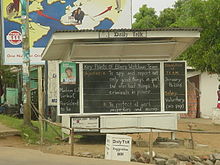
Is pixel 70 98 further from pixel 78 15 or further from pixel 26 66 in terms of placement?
pixel 78 15

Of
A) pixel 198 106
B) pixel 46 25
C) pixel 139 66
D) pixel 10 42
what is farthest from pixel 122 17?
pixel 139 66

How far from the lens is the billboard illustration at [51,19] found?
21156 millimetres

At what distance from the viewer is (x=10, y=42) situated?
21.3 meters

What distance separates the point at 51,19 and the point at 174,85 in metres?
10.8

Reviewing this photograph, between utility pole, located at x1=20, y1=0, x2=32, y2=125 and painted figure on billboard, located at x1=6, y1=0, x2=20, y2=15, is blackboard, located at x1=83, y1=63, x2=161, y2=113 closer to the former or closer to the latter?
utility pole, located at x1=20, y1=0, x2=32, y2=125

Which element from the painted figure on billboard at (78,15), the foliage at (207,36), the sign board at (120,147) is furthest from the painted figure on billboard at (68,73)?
the painted figure on billboard at (78,15)

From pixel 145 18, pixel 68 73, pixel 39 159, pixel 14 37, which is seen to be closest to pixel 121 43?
pixel 68 73

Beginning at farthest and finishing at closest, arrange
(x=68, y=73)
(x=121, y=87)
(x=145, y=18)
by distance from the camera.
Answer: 1. (x=145, y=18)
2. (x=121, y=87)
3. (x=68, y=73)

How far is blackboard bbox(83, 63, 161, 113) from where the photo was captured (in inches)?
487

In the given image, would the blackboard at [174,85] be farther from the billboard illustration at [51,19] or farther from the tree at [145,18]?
the tree at [145,18]

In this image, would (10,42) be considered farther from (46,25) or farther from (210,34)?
(210,34)

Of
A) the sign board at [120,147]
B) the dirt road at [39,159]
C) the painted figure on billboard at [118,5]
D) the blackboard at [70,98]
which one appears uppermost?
the painted figure on billboard at [118,5]

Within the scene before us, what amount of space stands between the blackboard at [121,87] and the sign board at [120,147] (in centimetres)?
290

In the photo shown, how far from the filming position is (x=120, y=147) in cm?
950
